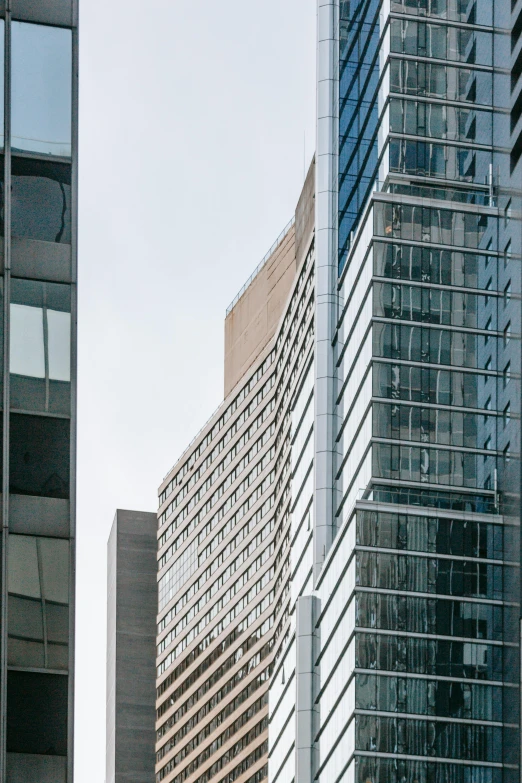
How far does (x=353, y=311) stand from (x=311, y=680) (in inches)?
1067

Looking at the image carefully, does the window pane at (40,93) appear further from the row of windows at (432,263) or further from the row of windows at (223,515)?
the row of windows at (223,515)

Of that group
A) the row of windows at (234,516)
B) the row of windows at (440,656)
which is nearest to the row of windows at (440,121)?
the row of windows at (440,656)

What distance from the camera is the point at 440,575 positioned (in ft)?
390

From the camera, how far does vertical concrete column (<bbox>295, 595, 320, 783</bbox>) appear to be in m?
124

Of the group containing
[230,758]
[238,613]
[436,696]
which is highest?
[238,613]

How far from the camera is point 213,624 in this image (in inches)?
7352

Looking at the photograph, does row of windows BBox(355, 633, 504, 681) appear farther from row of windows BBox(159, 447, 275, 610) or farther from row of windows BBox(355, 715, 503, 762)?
row of windows BBox(159, 447, 275, 610)

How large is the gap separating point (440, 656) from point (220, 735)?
66856 mm

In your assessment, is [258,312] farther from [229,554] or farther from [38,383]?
[38,383]

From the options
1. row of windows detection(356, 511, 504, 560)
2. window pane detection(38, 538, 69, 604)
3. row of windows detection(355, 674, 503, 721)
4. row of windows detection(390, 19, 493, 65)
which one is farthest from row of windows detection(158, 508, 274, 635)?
window pane detection(38, 538, 69, 604)

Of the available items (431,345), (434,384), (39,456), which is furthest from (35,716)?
(431,345)

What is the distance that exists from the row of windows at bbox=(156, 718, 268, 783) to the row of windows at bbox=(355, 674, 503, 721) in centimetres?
5203

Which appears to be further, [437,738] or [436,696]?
[436,696]

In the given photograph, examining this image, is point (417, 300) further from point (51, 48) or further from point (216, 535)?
point (51, 48)
